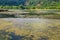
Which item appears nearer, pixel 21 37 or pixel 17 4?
pixel 21 37

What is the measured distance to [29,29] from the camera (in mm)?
2020

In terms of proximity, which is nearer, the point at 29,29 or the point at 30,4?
the point at 29,29

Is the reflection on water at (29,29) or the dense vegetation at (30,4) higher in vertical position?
the dense vegetation at (30,4)

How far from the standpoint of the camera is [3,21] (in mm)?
2174

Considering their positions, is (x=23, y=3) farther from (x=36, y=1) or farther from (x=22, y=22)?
(x=22, y=22)

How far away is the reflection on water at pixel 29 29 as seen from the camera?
1.87m

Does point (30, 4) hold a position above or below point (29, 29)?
above

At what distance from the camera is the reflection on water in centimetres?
187

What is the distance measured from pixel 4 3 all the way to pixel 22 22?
50 cm

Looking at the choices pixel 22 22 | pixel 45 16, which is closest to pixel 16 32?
pixel 22 22

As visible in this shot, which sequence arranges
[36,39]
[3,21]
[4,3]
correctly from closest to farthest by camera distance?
[36,39]
[3,21]
[4,3]

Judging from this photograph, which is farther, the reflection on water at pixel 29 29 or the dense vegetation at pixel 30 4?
the dense vegetation at pixel 30 4

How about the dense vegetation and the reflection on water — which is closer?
the reflection on water

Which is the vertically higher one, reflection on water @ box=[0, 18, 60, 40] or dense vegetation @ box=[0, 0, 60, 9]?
dense vegetation @ box=[0, 0, 60, 9]
